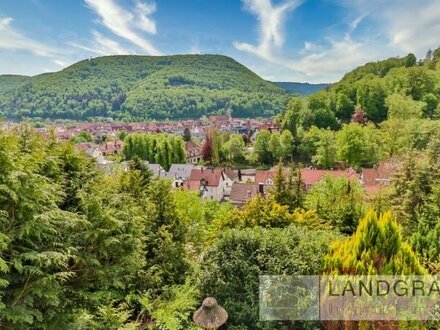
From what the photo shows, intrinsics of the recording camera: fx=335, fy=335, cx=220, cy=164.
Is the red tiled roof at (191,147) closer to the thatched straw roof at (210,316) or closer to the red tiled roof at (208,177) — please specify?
the red tiled roof at (208,177)

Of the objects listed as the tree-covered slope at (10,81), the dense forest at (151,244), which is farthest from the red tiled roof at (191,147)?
the tree-covered slope at (10,81)

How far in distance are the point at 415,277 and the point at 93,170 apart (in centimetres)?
759

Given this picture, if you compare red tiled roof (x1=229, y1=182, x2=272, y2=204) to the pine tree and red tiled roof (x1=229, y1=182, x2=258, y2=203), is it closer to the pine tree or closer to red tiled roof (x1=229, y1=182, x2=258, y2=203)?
red tiled roof (x1=229, y1=182, x2=258, y2=203)

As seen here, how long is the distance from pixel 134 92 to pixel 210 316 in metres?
170

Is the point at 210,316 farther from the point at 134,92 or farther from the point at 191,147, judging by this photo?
the point at 134,92

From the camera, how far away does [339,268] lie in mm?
7207

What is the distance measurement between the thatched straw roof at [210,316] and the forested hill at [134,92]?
487 ft

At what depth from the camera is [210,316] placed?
670 centimetres

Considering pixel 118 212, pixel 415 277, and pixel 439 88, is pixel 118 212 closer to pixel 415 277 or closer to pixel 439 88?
pixel 415 277

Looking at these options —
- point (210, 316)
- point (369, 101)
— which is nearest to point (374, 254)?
point (210, 316)

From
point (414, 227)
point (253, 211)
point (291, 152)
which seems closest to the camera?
point (253, 211)

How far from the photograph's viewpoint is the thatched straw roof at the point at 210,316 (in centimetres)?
664

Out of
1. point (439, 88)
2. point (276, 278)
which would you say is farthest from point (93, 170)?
point (439, 88)

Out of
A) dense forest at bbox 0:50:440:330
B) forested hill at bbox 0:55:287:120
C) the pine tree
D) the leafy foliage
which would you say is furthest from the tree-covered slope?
the pine tree
